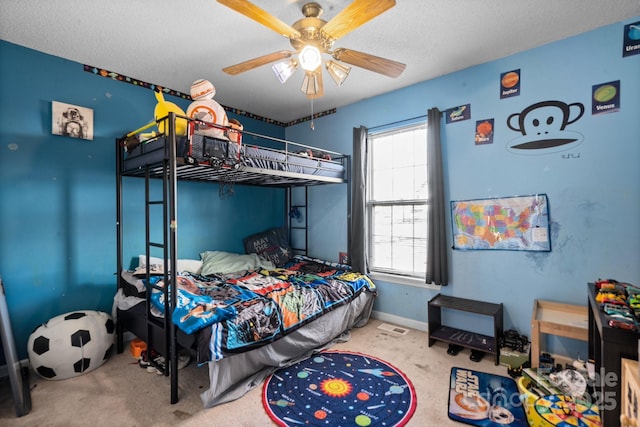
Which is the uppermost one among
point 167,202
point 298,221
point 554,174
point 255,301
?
point 554,174

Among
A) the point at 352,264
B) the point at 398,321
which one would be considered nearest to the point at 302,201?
the point at 352,264

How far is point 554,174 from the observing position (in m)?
2.40

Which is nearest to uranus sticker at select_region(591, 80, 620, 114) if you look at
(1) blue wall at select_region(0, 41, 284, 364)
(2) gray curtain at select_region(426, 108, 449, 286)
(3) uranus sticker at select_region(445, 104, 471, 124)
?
(3) uranus sticker at select_region(445, 104, 471, 124)

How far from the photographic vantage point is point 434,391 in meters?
2.10

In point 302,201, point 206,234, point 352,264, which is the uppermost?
point 302,201

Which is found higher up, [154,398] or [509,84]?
[509,84]

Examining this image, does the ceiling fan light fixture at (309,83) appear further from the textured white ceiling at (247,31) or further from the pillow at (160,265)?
the pillow at (160,265)

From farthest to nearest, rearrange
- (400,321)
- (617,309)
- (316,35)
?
(400,321), (316,35), (617,309)

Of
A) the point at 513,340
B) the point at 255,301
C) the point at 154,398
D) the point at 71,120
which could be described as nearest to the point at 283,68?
the point at 255,301

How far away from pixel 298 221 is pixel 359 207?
1.17 m

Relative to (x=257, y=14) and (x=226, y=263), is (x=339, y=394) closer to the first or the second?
(x=226, y=263)

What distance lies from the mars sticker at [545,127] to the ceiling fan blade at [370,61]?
1.32 metres

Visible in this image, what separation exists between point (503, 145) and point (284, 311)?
2362 millimetres

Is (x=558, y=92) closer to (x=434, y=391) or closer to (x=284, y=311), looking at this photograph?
(x=434, y=391)
